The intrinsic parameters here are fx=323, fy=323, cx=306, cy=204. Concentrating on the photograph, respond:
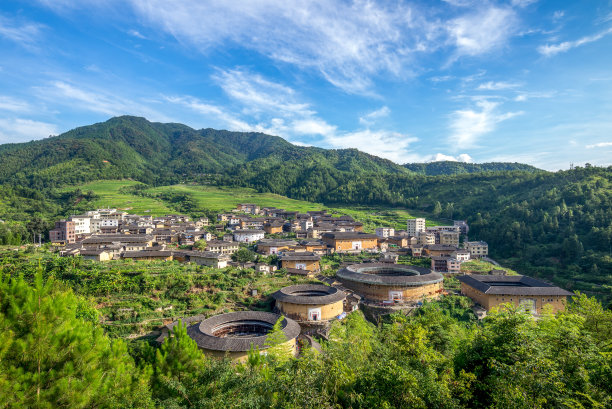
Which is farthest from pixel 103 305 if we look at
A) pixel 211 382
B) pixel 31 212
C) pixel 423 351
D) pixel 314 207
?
pixel 314 207

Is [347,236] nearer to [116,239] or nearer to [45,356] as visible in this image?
[116,239]

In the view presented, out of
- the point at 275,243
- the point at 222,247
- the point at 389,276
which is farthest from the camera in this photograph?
the point at 275,243

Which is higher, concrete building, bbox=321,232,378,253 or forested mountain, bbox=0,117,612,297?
forested mountain, bbox=0,117,612,297

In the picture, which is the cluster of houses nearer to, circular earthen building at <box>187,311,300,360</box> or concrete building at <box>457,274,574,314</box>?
concrete building at <box>457,274,574,314</box>

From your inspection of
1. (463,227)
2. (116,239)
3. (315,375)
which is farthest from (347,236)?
(315,375)

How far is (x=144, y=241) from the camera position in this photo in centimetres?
4934

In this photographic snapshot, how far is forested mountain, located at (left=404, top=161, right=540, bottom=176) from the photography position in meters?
166

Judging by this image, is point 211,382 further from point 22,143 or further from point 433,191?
point 22,143

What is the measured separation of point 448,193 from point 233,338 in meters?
96.1

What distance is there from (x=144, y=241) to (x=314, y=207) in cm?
6120

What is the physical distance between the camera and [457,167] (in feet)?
590

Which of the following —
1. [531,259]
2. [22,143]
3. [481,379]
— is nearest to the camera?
[481,379]

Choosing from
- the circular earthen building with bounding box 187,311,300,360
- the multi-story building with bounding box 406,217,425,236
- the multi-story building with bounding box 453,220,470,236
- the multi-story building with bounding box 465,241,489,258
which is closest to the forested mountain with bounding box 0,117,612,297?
the multi-story building with bounding box 453,220,470,236

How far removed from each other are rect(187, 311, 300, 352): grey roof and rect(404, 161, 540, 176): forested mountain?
16641 cm
